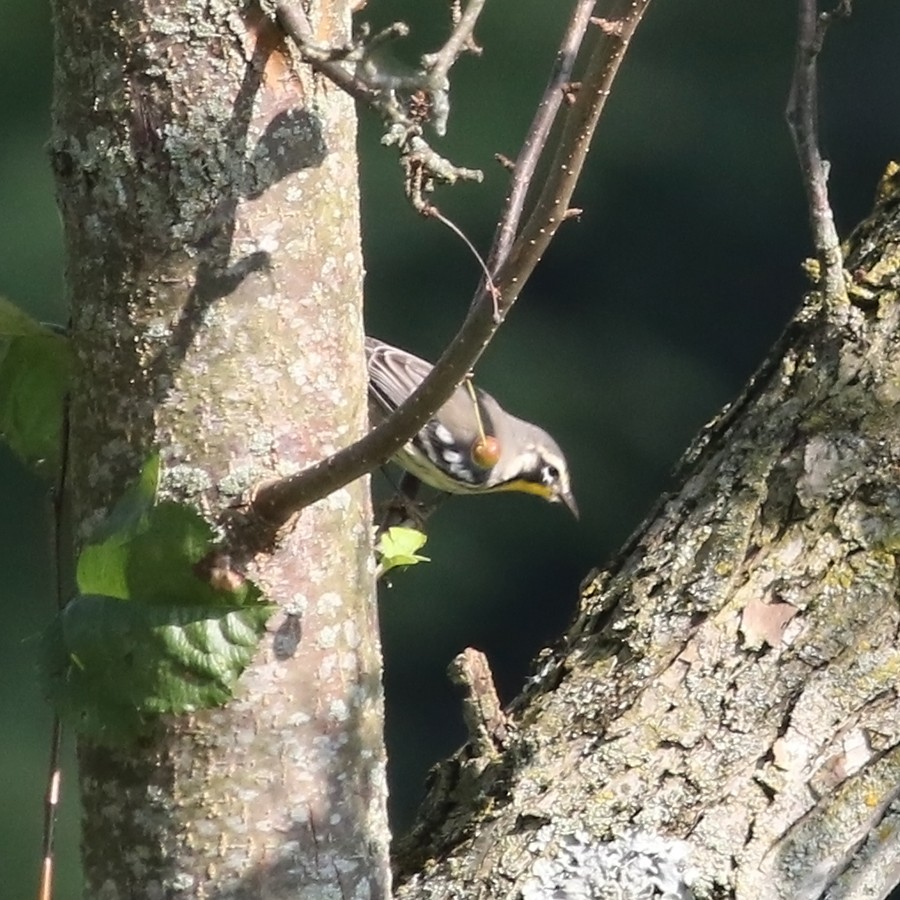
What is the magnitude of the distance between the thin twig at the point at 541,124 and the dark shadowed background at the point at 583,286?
4157 millimetres

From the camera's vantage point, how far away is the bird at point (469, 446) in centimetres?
461

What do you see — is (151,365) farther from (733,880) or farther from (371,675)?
(733,880)

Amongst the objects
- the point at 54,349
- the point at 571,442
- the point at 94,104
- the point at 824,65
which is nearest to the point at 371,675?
the point at 54,349

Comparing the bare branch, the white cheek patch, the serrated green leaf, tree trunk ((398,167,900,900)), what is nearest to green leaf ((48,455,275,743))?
the serrated green leaf

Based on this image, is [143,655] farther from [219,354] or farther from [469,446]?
[469,446]

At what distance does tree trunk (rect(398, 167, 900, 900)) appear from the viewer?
1817 mm

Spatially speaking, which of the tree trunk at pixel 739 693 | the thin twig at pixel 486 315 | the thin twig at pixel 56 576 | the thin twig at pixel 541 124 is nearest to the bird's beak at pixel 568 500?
the tree trunk at pixel 739 693

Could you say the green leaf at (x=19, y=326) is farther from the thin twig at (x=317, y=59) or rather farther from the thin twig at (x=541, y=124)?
the thin twig at (x=541, y=124)

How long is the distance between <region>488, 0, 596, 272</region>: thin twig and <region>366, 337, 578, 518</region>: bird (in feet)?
10.8

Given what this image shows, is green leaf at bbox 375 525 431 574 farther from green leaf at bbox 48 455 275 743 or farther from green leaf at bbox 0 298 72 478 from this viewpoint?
green leaf at bbox 48 455 275 743

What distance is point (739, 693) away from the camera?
1.89 m

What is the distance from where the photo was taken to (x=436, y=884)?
1.87m

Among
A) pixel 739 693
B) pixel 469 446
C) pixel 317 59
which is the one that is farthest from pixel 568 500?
pixel 317 59

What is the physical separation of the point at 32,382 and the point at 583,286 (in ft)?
13.8
